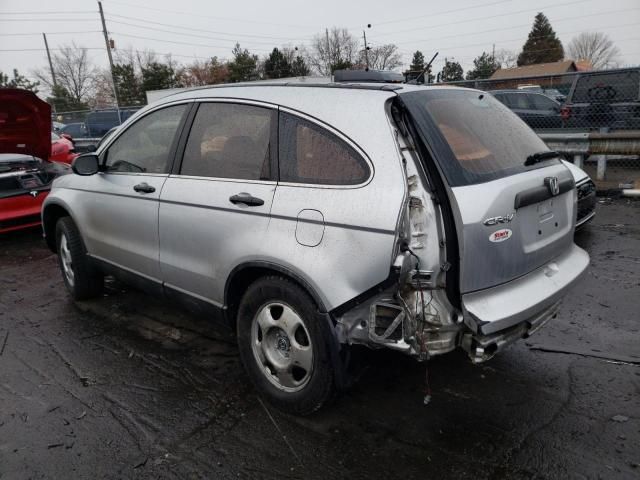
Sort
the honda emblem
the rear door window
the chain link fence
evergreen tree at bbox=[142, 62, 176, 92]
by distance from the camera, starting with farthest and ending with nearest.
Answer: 1. evergreen tree at bbox=[142, 62, 176, 92]
2. the rear door window
3. the chain link fence
4. the honda emblem

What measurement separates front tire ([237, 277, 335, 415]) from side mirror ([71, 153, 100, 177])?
1.95 meters

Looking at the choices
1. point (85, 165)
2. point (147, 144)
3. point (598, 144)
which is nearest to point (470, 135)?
point (147, 144)

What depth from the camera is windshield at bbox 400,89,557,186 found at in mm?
2459

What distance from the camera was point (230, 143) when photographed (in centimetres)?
310

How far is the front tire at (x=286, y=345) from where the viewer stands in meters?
2.59

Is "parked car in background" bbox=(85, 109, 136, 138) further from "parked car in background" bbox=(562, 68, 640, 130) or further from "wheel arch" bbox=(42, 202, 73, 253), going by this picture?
"parked car in background" bbox=(562, 68, 640, 130)

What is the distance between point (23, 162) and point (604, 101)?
10685 millimetres

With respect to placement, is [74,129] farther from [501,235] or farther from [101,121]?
[501,235]

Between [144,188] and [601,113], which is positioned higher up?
[144,188]

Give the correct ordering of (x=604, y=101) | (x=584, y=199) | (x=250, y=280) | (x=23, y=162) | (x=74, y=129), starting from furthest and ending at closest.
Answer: (x=74, y=129), (x=604, y=101), (x=23, y=162), (x=584, y=199), (x=250, y=280)

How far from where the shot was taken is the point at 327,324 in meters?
2.49

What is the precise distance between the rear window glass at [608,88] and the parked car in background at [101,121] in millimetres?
15364

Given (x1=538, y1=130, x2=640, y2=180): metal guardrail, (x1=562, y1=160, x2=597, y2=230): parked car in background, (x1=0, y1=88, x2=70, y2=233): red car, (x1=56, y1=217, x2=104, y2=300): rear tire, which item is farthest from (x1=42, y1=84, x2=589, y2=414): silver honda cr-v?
(x1=538, y1=130, x2=640, y2=180): metal guardrail

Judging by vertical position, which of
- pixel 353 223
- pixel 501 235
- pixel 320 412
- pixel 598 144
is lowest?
pixel 320 412
